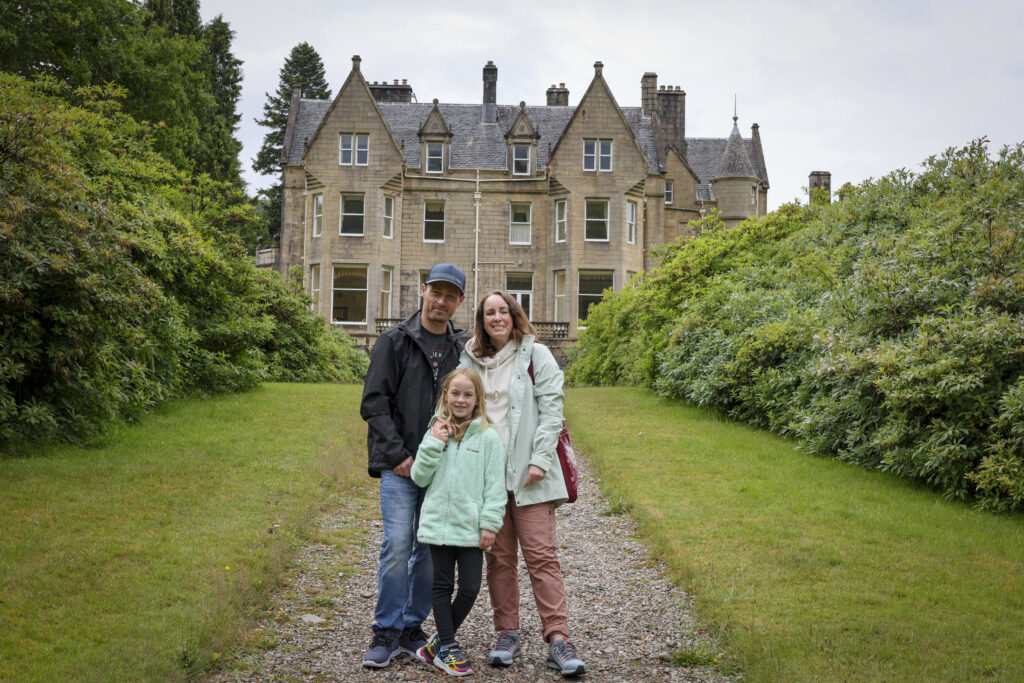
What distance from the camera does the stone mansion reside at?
1328 inches

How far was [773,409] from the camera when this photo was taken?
1258cm

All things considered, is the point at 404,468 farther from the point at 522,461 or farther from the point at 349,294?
the point at 349,294

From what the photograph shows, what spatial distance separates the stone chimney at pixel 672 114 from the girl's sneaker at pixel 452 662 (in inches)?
1573

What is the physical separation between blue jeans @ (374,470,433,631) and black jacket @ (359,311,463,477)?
18 cm

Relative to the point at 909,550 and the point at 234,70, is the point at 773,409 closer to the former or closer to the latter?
the point at 909,550

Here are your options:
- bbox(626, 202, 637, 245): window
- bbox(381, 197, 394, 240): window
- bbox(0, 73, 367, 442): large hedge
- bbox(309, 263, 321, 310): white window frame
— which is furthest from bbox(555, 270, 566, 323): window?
bbox(0, 73, 367, 442): large hedge

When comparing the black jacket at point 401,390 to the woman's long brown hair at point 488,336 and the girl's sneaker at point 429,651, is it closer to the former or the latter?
the woman's long brown hair at point 488,336

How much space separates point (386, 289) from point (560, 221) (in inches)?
292

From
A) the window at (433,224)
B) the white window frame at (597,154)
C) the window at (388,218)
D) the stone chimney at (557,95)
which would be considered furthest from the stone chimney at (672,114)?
the window at (388,218)

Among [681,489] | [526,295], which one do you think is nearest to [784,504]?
[681,489]

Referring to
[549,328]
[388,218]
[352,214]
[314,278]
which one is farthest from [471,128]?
[549,328]

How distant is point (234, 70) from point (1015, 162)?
4428cm

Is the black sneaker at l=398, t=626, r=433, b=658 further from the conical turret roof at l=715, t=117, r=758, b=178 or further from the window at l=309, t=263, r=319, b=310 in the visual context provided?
the conical turret roof at l=715, t=117, r=758, b=178

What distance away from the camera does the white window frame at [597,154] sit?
34500mm
